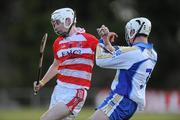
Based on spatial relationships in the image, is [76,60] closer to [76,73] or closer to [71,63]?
[71,63]

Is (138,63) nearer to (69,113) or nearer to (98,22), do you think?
(69,113)

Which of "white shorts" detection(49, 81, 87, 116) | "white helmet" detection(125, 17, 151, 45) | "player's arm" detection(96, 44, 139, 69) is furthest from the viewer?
"white shorts" detection(49, 81, 87, 116)

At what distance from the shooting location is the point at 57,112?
12.2 meters

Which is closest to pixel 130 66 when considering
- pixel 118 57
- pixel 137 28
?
pixel 118 57

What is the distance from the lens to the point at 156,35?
3878 cm

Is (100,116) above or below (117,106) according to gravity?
below

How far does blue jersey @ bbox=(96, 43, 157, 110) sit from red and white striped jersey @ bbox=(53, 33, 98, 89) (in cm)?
124

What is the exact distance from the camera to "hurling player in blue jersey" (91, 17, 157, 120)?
1114 cm

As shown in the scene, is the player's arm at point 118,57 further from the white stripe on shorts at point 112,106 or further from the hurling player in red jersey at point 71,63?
the hurling player in red jersey at point 71,63

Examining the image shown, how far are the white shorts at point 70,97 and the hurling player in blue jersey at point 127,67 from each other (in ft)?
3.82

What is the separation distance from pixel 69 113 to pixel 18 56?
27.4m

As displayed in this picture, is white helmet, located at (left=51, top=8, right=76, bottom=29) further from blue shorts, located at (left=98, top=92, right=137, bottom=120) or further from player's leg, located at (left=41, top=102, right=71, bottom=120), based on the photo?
blue shorts, located at (left=98, top=92, right=137, bottom=120)

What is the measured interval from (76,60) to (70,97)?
55cm

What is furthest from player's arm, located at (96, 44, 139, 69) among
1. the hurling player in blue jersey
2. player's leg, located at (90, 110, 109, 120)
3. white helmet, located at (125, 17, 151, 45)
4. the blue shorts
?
player's leg, located at (90, 110, 109, 120)
